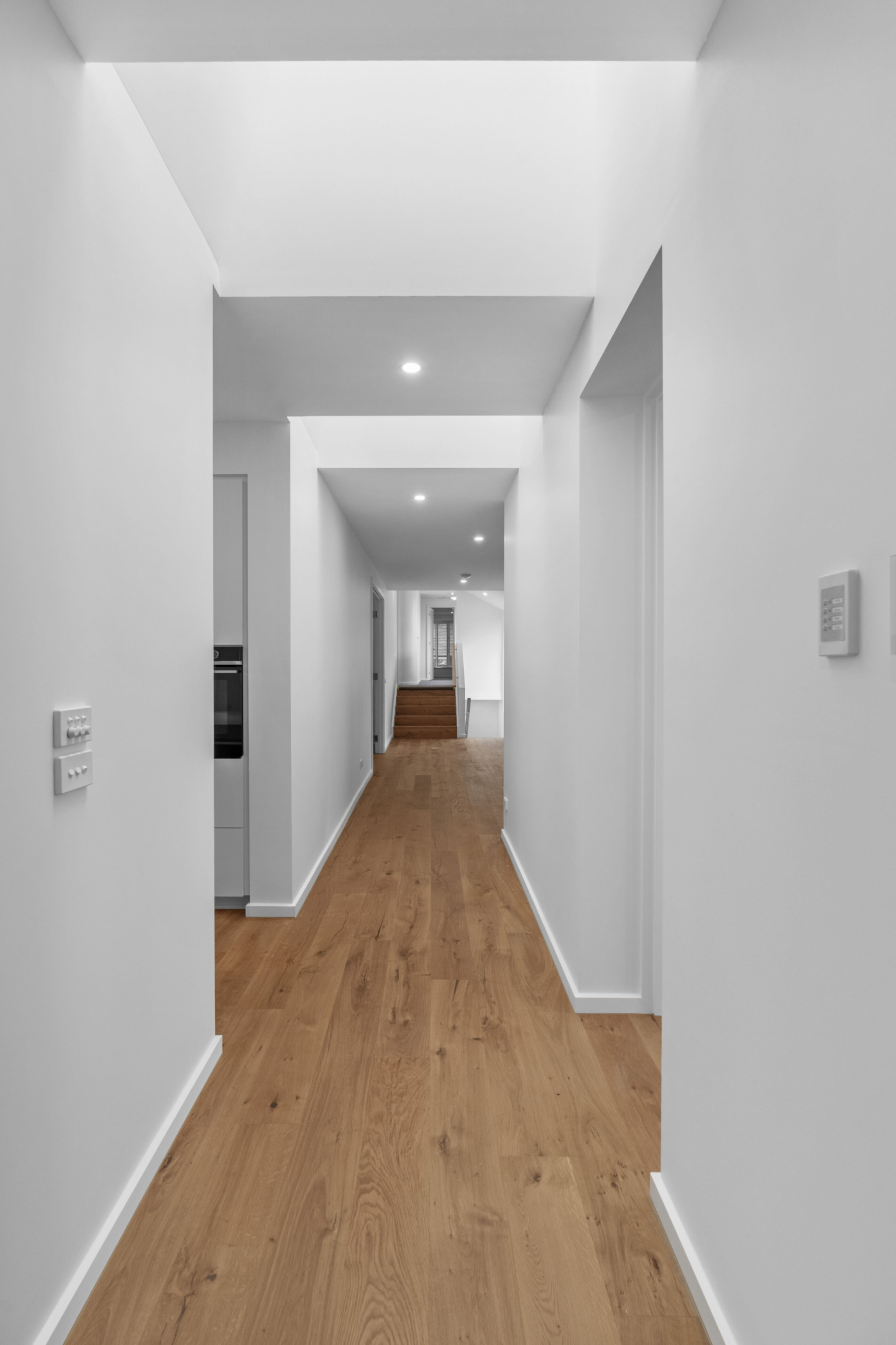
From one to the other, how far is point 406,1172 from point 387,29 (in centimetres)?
240

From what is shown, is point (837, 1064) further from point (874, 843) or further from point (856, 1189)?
point (874, 843)

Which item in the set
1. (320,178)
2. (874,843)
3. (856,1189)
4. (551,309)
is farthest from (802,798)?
(320,178)

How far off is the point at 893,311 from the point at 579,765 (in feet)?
6.33

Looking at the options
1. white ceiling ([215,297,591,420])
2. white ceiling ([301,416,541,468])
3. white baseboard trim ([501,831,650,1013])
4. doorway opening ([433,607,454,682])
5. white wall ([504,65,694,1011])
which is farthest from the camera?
doorway opening ([433,607,454,682])

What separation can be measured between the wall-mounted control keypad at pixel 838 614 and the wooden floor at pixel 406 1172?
1261mm

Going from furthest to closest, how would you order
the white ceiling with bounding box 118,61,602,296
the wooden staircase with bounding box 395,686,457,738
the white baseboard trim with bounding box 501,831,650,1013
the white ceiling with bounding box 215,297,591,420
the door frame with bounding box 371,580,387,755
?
the wooden staircase with bounding box 395,686,457,738
the door frame with bounding box 371,580,387,755
the white baseboard trim with bounding box 501,831,650,1013
the white ceiling with bounding box 215,297,591,420
the white ceiling with bounding box 118,61,602,296

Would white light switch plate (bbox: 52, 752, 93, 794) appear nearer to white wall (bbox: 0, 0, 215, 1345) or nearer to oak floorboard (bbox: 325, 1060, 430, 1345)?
white wall (bbox: 0, 0, 215, 1345)

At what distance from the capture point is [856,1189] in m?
0.89

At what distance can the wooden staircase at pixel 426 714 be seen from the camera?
12.2 metres

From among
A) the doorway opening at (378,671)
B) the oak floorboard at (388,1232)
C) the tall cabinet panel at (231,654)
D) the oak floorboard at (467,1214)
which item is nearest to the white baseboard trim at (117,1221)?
the oak floorboard at (388,1232)

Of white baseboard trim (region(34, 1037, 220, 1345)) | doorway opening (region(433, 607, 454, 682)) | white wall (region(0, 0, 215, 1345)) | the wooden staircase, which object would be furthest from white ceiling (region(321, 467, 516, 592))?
doorway opening (region(433, 607, 454, 682))

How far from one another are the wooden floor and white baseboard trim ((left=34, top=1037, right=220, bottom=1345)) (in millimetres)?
23

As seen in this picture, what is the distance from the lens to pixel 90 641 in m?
1.49

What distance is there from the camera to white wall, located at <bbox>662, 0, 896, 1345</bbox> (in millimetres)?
866
